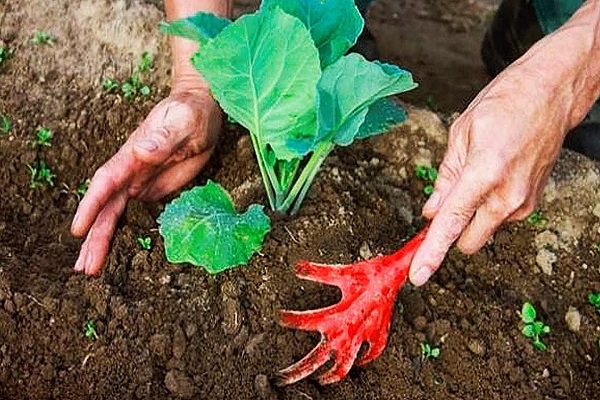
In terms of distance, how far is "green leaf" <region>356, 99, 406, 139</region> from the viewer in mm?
1793

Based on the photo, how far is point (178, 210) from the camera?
1.70 m

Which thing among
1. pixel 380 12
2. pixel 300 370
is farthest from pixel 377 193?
pixel 380 12

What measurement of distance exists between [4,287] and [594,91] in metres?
1.07

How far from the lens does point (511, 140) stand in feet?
5.49

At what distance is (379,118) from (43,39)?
85 centimetres

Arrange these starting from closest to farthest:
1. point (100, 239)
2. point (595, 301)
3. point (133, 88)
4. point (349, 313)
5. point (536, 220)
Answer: point (349, 313) < point (100, 239) < point (595, 301) < point (536, 220) < point (133, 88)

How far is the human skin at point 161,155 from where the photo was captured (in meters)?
1.82

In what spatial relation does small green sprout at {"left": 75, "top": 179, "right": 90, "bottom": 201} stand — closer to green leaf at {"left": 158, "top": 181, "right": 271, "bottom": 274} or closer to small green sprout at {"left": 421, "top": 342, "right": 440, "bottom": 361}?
green leaf at {"left": 158, "top": 181, "right": 271, "bottom": 274}

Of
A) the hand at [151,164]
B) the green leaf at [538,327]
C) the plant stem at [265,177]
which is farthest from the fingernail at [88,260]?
the green leaf at [538,327]

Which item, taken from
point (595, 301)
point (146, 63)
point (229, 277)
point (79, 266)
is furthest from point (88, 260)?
point (595, 301)

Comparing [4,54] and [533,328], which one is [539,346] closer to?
[533,328]

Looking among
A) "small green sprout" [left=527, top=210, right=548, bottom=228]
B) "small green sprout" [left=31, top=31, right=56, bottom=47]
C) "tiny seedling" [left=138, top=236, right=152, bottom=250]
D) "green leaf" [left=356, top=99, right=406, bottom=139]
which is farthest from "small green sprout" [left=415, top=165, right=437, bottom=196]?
"small green sprout" [left=31, top=31, right=56, bottom=47]

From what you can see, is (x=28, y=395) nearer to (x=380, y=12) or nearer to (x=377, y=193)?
(x=377, y=193)

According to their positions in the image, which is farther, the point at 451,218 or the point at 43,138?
the point at 43,138
